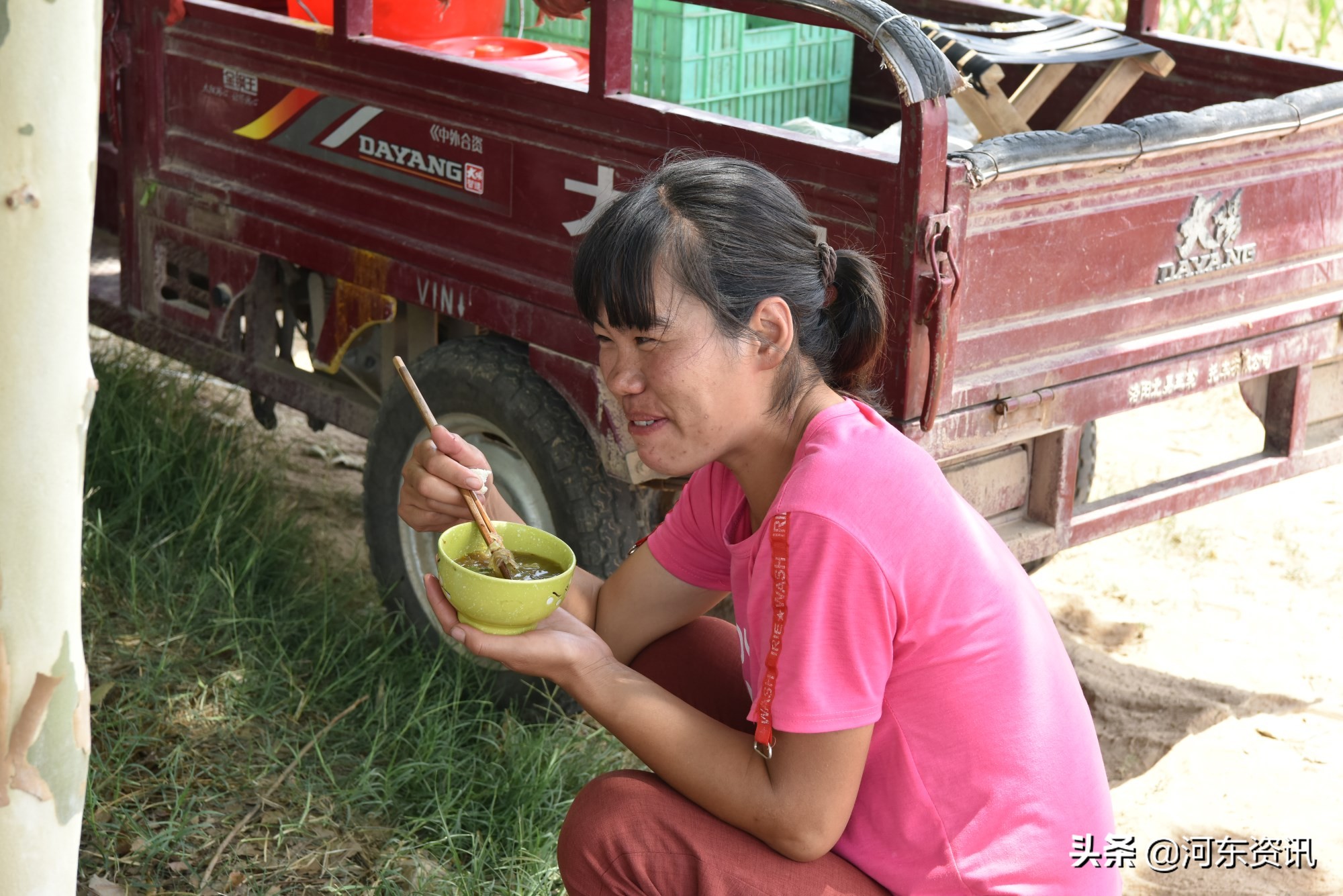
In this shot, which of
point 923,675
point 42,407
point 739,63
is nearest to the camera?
point 42,407

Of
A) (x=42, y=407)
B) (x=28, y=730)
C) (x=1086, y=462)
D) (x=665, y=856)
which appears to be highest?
(x=42, y=407)

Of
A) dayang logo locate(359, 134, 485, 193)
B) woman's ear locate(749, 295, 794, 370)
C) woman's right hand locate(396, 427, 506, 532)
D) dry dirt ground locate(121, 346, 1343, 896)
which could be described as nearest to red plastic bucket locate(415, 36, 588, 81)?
dayang logo locate(359, 134, 485, 193)

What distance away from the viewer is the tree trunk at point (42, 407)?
1.39 metres

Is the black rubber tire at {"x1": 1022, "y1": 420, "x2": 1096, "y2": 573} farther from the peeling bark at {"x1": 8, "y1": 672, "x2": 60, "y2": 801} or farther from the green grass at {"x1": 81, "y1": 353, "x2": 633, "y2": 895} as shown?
the peeling bark at {"x1": 8, "y1": 672, "x2": 60, "y2": 801}

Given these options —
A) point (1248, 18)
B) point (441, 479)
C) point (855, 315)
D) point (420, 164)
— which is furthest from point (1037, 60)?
point (1248, 18)

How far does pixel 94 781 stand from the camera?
2.53 meters

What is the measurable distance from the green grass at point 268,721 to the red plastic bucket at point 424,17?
112 cm

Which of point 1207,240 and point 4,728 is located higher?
point 1207,240

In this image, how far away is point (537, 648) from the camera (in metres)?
1.77

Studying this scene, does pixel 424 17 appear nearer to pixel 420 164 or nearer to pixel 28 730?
pixel 420 164

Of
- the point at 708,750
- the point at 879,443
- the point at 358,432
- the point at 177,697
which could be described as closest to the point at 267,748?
the point at 177,697

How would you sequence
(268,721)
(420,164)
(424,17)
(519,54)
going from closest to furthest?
(268,721), (420,164), (519,54), (424,17)

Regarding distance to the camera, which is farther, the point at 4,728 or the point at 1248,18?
the point at 1248,18

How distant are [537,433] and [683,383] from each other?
46.5 inches
